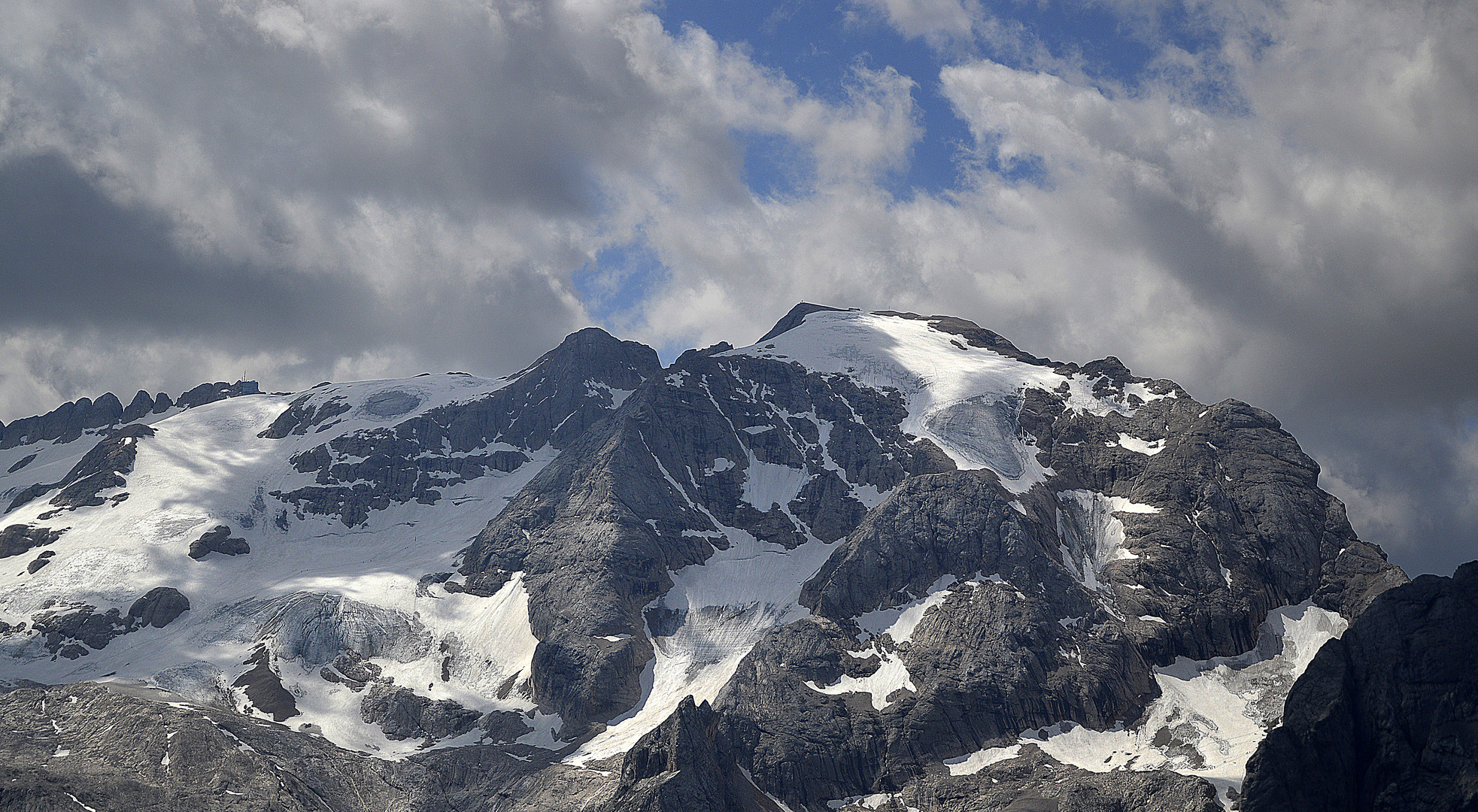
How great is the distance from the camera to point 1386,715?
11275cm

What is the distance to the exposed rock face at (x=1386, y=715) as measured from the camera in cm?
10731

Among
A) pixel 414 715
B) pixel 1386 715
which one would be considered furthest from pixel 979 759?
pixel 414 715

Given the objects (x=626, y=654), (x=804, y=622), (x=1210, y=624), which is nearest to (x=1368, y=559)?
(x=1210, y=624)

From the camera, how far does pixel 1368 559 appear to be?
587ft

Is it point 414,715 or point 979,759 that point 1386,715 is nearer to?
point 979,759

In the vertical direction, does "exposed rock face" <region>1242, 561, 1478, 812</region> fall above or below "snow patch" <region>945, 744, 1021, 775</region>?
above

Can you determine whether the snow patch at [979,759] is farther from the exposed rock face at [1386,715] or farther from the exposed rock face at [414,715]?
the exposed rock face at [414,715]

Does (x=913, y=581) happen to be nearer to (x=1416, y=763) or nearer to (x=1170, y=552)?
(x=1170, y=552)

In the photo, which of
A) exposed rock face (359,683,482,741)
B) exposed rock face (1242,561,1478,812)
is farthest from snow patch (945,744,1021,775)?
exposed rock face (359,683,482,741)

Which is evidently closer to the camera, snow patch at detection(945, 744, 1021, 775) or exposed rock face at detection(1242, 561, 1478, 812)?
exposed rock face at detection(1242, 561, 1478, 812)

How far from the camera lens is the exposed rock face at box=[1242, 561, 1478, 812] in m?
107

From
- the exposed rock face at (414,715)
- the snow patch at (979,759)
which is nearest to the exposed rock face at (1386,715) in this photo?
the snow patch at (979,759)

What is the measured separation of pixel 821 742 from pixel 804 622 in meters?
26.5

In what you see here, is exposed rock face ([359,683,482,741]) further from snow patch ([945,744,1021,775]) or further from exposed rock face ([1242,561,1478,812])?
exposed rock face ([1242,561,1478,812])
